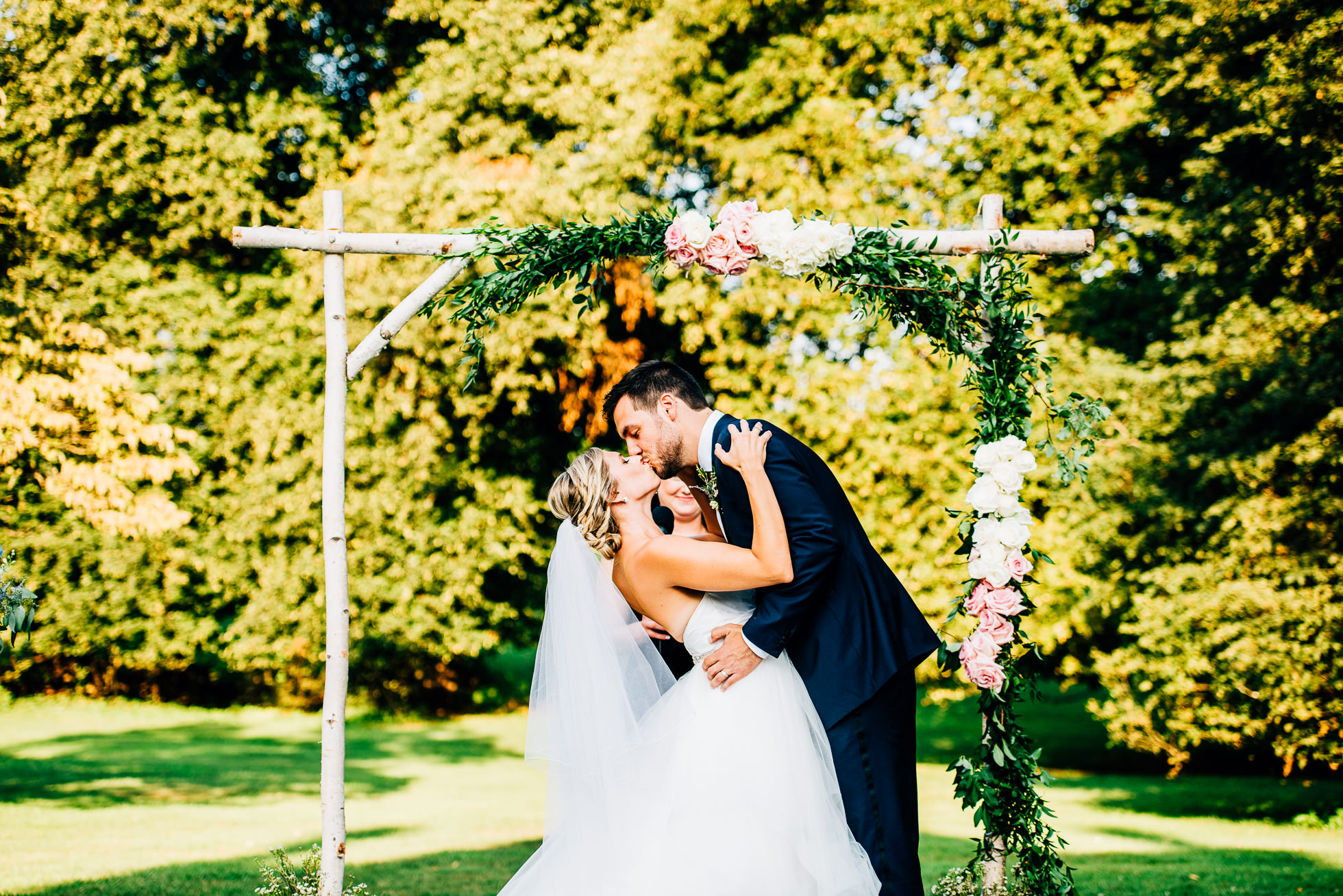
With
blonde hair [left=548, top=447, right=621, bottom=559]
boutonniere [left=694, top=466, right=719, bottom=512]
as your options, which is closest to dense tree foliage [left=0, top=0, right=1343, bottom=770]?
blonde hair [left=548, top=447, right=621, bottom=559]

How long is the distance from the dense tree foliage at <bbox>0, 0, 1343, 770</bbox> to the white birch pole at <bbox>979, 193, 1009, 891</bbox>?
5042mm

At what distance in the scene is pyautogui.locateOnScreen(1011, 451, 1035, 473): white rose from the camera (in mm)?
4566

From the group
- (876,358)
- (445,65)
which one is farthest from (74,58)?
(876,358)

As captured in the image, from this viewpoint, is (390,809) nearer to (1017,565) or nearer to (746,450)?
(1017,565)

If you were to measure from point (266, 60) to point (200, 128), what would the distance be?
149cm

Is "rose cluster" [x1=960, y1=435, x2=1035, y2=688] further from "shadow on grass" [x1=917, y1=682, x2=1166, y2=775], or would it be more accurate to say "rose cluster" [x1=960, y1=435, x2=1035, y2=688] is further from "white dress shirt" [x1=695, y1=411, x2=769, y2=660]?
"shadow on grass" [x1=917, y1=682, x2=1166, y2=775]

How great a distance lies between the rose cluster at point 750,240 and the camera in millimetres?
4395

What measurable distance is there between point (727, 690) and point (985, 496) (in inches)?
63.6

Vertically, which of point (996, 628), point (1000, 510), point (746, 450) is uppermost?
point (746, 450)

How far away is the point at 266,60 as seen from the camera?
13305mm

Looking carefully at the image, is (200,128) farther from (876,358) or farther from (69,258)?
(876,358)

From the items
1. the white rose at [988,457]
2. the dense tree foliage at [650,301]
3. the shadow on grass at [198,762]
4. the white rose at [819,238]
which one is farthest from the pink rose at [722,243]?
the shadow on grass at [198,762]

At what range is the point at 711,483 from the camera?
3898 mm

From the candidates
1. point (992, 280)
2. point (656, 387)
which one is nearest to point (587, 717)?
point (656, 387)
